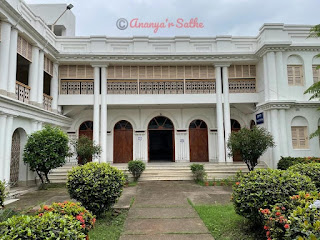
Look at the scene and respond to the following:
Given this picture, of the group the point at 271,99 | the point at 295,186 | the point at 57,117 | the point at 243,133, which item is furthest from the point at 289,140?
the point at 57,117

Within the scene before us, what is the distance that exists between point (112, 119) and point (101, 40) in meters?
4.65

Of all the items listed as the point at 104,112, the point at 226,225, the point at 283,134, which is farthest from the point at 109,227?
the point at 283,134

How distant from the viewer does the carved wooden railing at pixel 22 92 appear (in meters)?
9.05

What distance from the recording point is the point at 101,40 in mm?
12477

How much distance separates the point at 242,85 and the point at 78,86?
9456 mm

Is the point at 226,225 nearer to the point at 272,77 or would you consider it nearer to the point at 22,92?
the point at 22,92

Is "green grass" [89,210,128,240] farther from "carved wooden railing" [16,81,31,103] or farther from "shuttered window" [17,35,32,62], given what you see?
"shuttered window" [17,35,32,62]

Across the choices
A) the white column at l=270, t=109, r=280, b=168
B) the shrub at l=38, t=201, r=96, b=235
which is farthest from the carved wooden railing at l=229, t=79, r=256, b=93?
the shrub at l=38, t=201, r=96, b=235

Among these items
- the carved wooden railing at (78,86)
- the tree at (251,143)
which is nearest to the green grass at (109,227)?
the tree at (251,143)

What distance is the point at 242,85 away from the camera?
13.0 m

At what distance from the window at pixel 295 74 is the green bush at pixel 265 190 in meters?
9.23

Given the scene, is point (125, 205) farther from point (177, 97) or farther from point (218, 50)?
point (218, 50)

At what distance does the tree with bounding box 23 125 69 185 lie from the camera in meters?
8.77

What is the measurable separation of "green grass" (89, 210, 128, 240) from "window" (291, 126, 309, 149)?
985 cm
